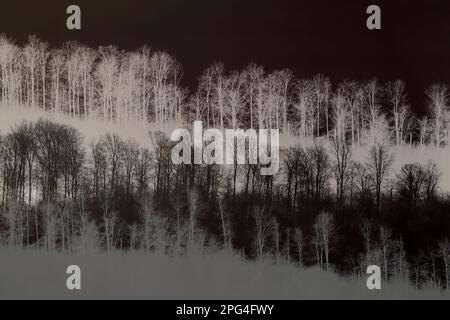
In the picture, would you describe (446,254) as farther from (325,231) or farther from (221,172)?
(221,172)

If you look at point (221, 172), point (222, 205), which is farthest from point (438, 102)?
point (222, 205)

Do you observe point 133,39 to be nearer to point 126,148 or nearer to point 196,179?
point 126,148

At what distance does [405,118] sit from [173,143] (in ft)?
7.25

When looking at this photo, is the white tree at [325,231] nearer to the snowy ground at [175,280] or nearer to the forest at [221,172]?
the forest at [221,172]

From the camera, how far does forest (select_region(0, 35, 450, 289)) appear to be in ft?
18.2

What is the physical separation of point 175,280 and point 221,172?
1.07 m

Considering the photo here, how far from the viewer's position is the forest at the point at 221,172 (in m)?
5.55

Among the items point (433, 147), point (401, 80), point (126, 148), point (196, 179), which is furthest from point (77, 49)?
point (433, 147)

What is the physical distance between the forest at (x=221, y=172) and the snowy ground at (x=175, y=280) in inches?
3.9

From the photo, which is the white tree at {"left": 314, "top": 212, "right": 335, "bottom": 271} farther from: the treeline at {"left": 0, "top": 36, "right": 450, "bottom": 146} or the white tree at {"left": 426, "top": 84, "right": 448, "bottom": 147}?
the white tree at {"left": 426, "top": 84, "right": 448, "bottom": 147}

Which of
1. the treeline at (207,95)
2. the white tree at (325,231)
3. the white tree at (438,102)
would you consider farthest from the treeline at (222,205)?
the white tree at (438,102)

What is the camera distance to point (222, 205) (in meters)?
5.63

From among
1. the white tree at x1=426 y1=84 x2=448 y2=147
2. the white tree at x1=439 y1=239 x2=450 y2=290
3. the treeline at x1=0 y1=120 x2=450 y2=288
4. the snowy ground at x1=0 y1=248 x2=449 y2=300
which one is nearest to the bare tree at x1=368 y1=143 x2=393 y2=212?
the treeline at x1=0 y1=120 x2=450 y2=288
